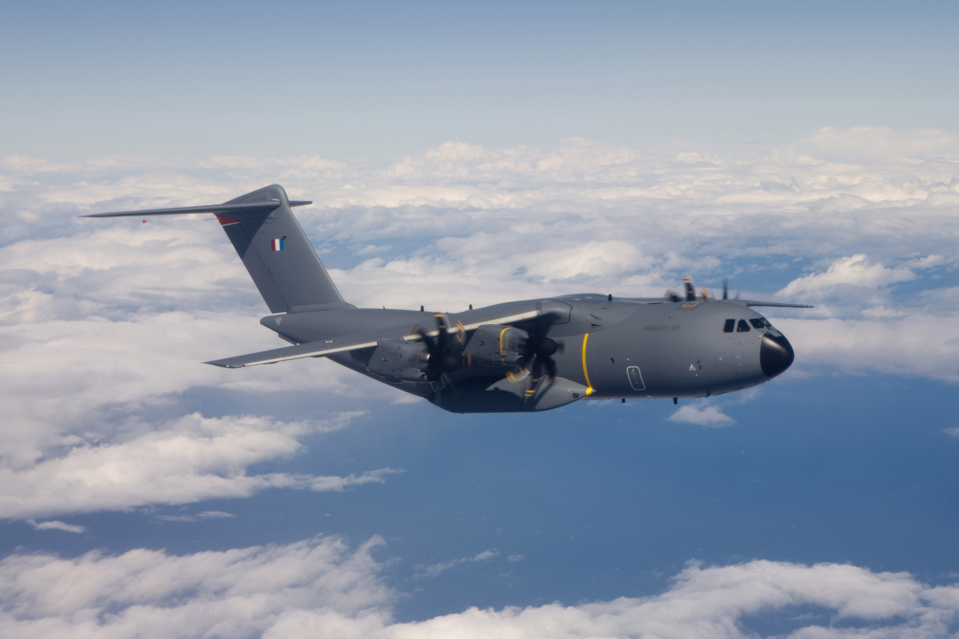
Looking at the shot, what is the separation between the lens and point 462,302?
A: 600 feet

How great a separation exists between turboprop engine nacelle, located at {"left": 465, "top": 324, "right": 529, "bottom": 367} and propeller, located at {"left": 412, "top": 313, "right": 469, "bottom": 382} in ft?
1.76

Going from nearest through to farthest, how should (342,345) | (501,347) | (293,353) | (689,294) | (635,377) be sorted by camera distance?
(293,353) < (342,345) < (501,347) < (635,377) < (689,294)

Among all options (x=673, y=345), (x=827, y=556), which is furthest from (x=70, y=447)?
(x=673, y=345)

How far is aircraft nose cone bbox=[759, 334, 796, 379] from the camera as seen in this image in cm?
1599

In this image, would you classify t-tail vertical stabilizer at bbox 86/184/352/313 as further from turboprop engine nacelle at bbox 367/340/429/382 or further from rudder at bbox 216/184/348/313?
turboprop engine nacelle at bbox 367/340/429/382

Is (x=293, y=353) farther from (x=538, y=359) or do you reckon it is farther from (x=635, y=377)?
(x=635, y=377)

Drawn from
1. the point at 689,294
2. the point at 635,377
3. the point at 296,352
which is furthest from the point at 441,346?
the point at 689,294

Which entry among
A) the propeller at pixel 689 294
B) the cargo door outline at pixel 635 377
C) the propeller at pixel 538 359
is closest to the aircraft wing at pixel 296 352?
the propeller at pixel 538 359

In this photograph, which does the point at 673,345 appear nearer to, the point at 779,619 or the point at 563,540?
the point at 779,619

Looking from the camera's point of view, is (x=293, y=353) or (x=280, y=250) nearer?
(x=293, y=353)

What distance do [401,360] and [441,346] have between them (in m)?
1.20

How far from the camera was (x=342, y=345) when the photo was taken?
17.1 metres

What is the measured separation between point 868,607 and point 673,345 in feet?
454

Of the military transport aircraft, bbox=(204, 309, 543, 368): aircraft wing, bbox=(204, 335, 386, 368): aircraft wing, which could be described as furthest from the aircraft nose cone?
bbox=(204, 335, 386, 368): aircraft wing
